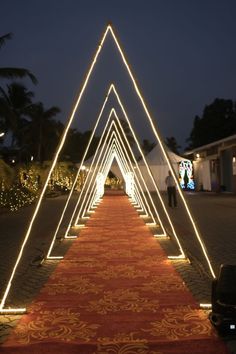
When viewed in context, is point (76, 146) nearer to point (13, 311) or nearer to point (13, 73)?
point (13, 73)

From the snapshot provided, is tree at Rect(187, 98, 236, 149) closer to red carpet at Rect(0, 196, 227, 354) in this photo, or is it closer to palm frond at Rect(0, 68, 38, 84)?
palm frond at Rect(0, 68, 38, 84)

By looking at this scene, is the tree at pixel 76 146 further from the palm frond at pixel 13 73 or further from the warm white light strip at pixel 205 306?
the warm white light strip at pixel 205 306

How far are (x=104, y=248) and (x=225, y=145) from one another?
19486 millimetres

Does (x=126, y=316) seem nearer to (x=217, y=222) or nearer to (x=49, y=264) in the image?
(x=49, y=264)

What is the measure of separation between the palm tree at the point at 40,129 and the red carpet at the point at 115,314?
27.4 meters

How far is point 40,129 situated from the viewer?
109 feet

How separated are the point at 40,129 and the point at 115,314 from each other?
30.4 m

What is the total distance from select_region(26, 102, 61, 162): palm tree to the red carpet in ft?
89.7

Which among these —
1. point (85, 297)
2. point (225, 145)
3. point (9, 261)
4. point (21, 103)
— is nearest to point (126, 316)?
point (85, 297)

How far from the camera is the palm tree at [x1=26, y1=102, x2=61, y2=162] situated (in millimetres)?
33297

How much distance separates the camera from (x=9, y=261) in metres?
6.74

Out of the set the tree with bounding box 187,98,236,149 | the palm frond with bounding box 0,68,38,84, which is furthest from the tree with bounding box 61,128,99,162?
the palm frond with bounding box 0,68,38,84

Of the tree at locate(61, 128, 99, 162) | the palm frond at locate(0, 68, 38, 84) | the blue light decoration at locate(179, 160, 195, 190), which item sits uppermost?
the palm frond at locate(0, 68, 38, 84)

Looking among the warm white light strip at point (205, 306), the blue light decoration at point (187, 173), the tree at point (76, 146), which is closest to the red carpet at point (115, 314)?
the warm white light strip at point (205, 306)
